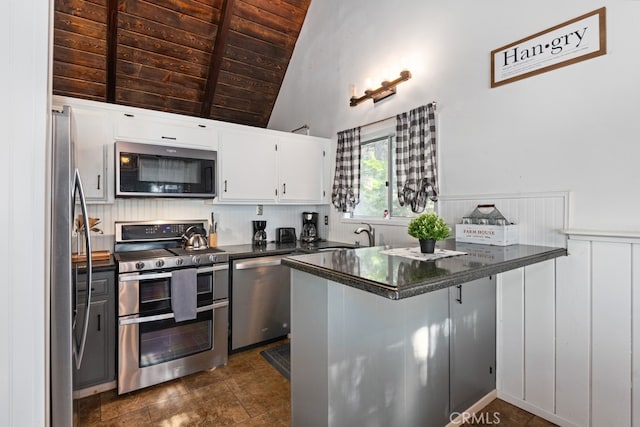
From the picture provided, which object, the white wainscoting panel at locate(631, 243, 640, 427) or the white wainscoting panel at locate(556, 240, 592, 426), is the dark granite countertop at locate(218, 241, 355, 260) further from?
the white wainscoting panel at locate(631, 243, 640, 427)

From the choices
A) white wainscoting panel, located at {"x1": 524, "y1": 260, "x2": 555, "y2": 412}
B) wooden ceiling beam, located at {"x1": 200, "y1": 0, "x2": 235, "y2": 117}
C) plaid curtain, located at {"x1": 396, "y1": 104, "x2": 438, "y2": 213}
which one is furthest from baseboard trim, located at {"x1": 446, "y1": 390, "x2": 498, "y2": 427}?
wooden ceiling beam, located at {"x1": 200, "y1": 0, "x2": 235, "y2": 117}

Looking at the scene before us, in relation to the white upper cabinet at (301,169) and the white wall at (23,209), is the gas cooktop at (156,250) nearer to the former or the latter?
the white upper cabinet at (301,169)

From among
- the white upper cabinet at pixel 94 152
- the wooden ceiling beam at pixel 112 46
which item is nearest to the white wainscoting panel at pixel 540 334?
the white upper cabinet at pixel 94 152

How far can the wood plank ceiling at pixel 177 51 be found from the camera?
276 centimetres

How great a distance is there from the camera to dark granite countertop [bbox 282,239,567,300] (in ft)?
3.44

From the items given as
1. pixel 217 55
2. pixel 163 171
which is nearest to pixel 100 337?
pixel 163 171

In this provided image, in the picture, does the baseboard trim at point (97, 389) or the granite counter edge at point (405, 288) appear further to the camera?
the baseboard trim at point (97, 389)

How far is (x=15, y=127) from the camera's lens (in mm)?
894

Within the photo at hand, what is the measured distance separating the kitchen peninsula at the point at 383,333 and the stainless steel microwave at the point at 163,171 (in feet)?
5.44

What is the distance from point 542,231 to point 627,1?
1229mm

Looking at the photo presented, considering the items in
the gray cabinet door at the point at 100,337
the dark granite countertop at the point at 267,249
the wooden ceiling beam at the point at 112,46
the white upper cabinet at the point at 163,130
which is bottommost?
Result: the gray cabinet door at the point at 100,337

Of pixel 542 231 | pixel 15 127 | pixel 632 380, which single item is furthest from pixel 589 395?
pixel 15 127

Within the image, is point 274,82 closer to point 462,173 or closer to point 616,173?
point 462,173

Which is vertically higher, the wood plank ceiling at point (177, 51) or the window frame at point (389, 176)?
the wood plank ceiling at point (177, 51)
